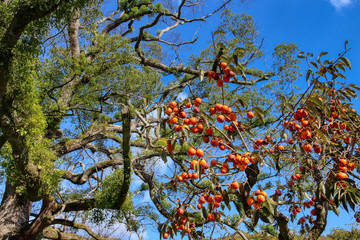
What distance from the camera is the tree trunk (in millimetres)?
3908

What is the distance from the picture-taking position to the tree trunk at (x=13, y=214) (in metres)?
3.91

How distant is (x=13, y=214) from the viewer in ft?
13.4

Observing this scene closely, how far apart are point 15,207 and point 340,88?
4.65 m

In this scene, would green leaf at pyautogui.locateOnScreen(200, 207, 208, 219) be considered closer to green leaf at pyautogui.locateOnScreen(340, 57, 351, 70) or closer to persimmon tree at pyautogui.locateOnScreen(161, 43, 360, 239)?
persimmon tree at pyautogui.locateOnScreen(161, 43, 360, 239)

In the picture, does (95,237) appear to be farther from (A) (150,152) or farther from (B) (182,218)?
(B) (182,218)

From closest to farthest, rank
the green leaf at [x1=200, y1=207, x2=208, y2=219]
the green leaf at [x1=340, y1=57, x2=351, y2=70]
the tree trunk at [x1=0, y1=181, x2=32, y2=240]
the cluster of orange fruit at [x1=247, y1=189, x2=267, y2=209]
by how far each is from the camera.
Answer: the cluster of orange fruit at [x1=247, y1=189, x2=267, y2=209] < the green leaf at [x1=200, y1=207, x2=208, y2=219] < the green leaf at [x1=340, y1=57, x2=351, y2=70] < the tree trunk at [x1=0, y1=181, x2=32, y2=240]

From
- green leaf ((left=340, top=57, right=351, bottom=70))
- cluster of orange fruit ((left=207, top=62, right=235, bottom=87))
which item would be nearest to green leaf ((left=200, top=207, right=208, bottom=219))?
cluster of orange fruit ((left=207, top=62, right=235, bottom=87))

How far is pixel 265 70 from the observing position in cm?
617

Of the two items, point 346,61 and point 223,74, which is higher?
point 346,61

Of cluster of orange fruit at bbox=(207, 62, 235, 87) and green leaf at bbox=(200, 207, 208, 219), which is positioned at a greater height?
cluster of orange fruit at bbox=(207, 62, 235, 87)

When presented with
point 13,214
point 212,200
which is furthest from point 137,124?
point 212,200

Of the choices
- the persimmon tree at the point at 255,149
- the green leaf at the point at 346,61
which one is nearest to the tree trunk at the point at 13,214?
the persimmon tree at the point at 255,149

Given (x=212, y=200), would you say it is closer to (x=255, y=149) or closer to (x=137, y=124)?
(x=255, y=149)

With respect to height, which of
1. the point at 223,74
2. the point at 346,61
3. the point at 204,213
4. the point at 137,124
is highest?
the point at 137,124
